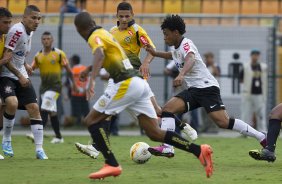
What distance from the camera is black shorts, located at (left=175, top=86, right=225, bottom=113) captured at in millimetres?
13008

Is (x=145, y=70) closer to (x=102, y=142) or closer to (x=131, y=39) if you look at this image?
(x=131, y=39)

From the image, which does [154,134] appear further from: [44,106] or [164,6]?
[164,6]

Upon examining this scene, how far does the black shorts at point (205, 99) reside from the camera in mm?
13008

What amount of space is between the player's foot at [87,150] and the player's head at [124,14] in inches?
84.9

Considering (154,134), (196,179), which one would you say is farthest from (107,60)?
(196,179)

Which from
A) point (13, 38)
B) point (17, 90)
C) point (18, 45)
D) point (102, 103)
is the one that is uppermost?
point (13, 38)

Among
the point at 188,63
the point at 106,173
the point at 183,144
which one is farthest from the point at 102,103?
the point at 188,63

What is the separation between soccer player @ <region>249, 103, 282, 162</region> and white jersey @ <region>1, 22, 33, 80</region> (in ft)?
12.5

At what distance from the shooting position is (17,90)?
13375 millimetres

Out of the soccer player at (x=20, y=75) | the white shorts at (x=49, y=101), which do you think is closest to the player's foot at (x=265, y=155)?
the soccer player at (x=20, y=75)

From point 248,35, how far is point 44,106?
764 centimetres

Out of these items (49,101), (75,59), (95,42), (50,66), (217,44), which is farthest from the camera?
(217,44)

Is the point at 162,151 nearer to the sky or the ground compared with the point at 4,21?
nearer to the ground

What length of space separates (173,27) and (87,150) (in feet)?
7.41
